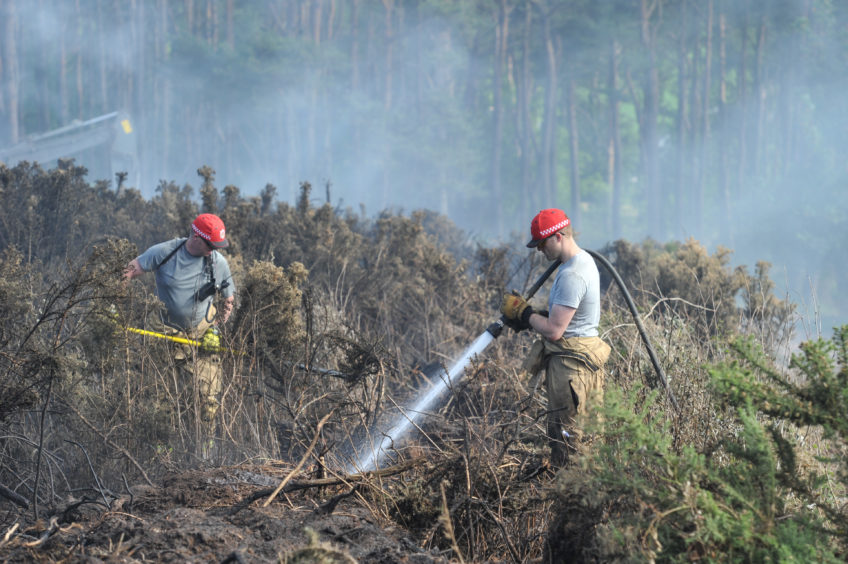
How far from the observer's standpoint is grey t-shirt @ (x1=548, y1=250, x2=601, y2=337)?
4.64 metres

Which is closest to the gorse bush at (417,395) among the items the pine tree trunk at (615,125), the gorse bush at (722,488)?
the gorse bush at (722,488)

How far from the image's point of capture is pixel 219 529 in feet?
9.82

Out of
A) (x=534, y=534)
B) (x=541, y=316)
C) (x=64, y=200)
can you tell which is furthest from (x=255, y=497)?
(x=64, y=200)

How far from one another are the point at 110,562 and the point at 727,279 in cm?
929

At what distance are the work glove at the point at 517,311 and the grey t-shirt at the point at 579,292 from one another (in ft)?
0.68

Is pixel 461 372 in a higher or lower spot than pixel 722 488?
lower

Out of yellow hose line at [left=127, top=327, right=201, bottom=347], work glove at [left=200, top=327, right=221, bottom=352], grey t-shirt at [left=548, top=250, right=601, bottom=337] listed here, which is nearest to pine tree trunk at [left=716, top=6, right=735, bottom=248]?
grey t-shirt at [left=548, top=250, right=601, bottom=337]

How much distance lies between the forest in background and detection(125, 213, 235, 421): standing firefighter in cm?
3125

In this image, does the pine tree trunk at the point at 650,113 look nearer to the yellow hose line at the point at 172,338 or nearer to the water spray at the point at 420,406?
the water spray at the point at 420,406

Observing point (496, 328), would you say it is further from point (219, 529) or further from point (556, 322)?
point (219, 529)

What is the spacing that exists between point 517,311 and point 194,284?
2.69m

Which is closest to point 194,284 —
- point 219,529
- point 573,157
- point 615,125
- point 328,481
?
point 328,481

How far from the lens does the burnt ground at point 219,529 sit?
9.09 ft

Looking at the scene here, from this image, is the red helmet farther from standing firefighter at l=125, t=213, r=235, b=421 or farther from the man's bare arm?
standing firefighter at l=125, t=213, r=235, b=421
